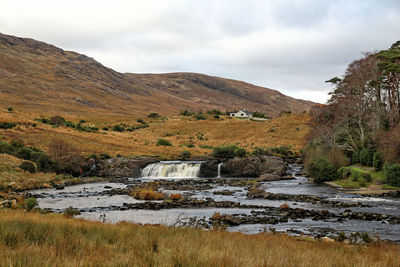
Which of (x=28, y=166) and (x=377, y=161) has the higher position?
(x=377, y=161)

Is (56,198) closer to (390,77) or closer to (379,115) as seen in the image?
(379,115)

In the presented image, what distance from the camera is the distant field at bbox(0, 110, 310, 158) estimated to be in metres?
60.4

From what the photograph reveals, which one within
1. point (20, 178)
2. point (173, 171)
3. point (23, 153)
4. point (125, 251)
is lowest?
point (173, 171)

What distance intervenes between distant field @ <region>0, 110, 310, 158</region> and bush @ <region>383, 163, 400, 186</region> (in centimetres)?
3666

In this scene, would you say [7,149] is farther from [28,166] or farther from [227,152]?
[227,152]

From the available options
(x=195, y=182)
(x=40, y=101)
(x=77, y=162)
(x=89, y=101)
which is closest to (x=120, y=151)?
(x=77, y=162)

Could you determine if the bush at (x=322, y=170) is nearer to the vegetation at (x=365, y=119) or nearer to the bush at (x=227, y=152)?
the vegetation at (x=365, y=119)

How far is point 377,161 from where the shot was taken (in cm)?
3384

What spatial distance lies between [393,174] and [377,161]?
396cm

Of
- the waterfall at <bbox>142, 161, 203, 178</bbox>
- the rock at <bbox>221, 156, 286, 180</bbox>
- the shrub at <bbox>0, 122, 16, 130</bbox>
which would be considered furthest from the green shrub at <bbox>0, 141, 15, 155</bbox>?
the rock at <bbox>221, 156, 286, 180</bbox>

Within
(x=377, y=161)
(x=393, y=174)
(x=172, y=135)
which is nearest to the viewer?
(x=393, y=174)

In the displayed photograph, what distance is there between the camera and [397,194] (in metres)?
28.2

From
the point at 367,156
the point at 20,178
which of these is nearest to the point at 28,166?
the point at 20,178

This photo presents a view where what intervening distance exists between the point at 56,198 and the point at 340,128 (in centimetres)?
3398
